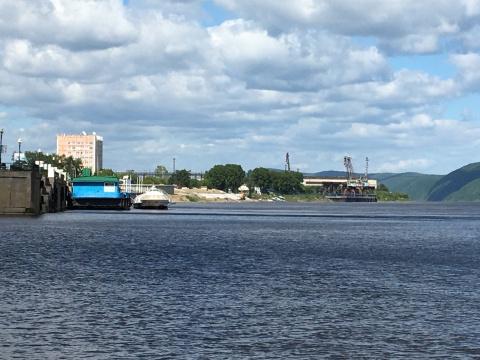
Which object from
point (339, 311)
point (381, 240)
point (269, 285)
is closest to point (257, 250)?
point (381, 240)

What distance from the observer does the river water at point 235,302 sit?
38.0 m

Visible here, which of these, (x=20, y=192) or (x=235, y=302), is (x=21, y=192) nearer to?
(x=20, y=192)

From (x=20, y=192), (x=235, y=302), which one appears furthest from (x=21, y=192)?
(x=235, y=302)

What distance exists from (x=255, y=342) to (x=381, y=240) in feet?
259

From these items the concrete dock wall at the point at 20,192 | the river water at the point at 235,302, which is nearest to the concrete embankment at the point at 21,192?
the concrete dock wall at the point at 20,192

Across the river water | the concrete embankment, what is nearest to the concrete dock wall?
the concrete embankment

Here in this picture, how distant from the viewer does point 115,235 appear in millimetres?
120625

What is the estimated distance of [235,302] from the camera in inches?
2003

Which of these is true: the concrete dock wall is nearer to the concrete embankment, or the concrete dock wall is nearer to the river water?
the concrete embankment

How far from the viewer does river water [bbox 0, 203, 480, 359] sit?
125 ft

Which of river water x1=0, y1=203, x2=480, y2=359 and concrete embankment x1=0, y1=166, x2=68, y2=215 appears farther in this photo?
concrete embankment x1=0, y1=166, x2=68, y2=215

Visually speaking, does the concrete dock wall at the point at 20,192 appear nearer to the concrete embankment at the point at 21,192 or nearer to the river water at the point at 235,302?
the concrete embankment at the point at 21,192

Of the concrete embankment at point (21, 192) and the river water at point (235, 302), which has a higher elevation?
the concrete embankment at point (21, 192)

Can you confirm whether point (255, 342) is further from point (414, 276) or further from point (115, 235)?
point (115, 235)
